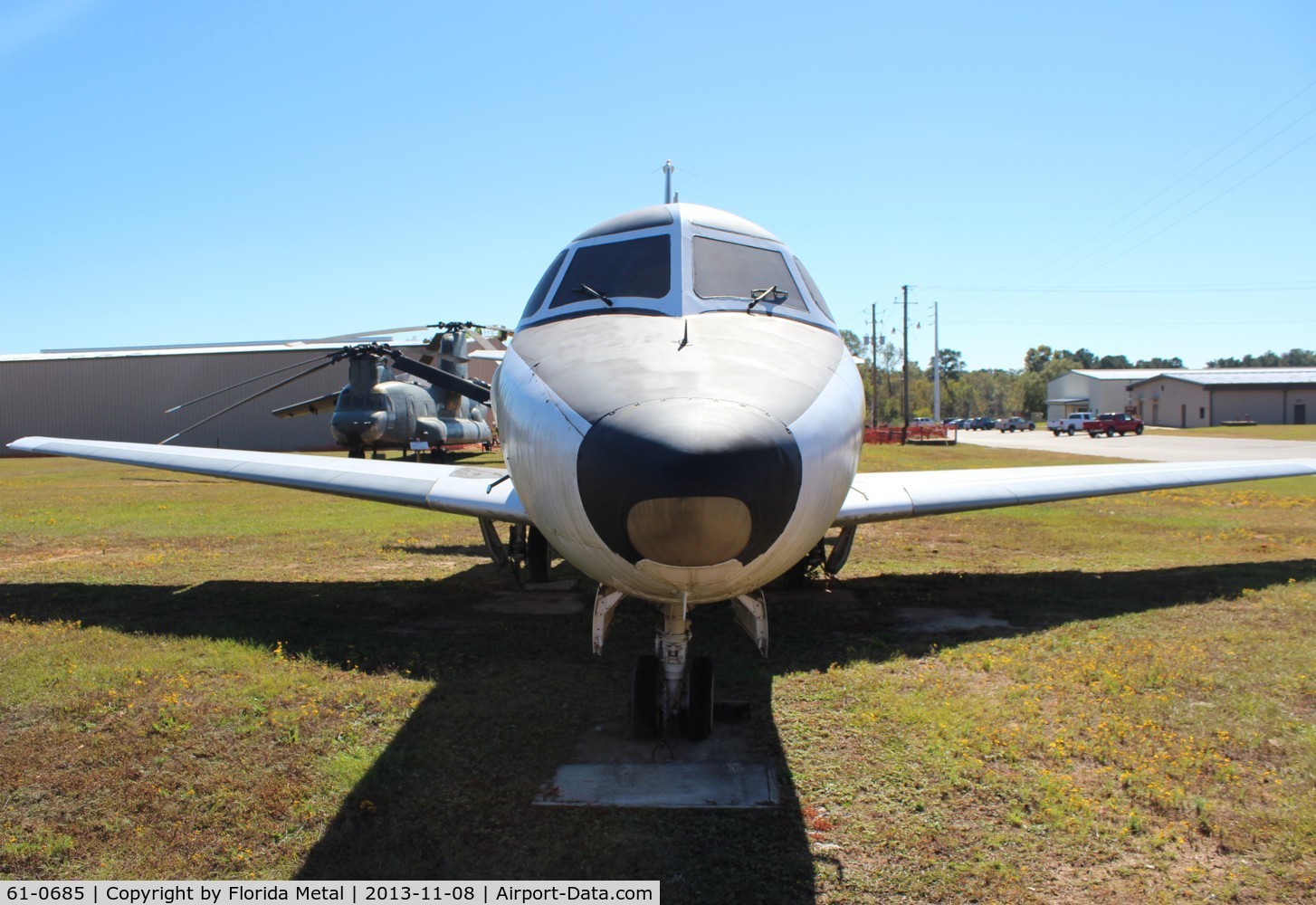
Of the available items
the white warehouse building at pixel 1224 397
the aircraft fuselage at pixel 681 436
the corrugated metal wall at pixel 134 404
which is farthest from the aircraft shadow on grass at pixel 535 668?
the white warehouse building at pixel 1224 397

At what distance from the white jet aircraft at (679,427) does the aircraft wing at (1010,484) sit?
58mm

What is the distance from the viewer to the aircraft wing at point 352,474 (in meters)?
6.91

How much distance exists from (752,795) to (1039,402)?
5187 inches

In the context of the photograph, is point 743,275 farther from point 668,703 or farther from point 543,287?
point 668,703

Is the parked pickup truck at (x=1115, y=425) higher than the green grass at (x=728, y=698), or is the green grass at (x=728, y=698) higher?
the parked pickup truck at (x=1115, y=425)

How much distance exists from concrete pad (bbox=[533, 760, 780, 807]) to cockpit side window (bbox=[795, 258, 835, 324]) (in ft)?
9.38

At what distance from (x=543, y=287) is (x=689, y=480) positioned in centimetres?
337

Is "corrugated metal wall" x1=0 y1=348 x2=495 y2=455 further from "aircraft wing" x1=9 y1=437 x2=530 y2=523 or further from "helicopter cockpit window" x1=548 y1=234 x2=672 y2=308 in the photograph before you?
"helicopter cockpit window" x1=548 y1=234 x2=672 y2=308

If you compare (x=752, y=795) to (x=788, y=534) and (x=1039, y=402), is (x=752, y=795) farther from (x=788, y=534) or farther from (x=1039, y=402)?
(x=1039, y=402)

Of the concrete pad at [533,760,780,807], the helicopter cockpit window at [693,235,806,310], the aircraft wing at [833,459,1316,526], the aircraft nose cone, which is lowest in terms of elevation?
the concrete pad at [533,760,780,807]

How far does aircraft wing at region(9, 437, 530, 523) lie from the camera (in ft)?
22.7

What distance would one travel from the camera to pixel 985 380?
151750mm

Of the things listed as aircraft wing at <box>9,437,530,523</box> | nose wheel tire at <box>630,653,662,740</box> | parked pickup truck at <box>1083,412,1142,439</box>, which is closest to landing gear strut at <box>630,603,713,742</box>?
nose wheel tire at <box>630,653,662,740</box>

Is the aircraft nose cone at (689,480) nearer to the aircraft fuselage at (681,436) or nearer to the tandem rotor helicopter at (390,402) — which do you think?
the aircraft fuselage at (681,436)
